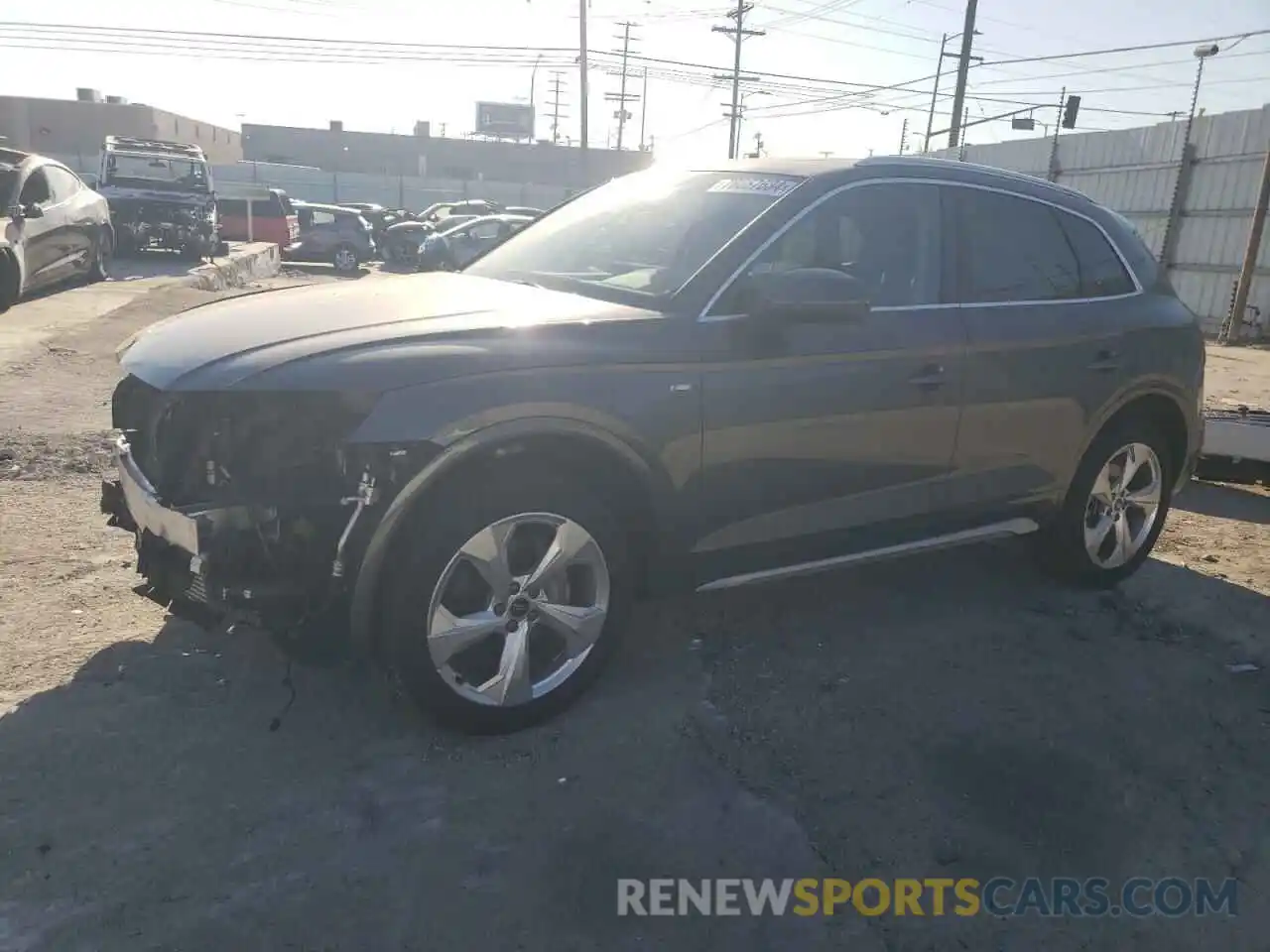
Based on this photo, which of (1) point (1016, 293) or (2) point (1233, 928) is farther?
(1) point (1016, 293)

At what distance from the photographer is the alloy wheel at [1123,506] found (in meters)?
4.55

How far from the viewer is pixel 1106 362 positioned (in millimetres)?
4297

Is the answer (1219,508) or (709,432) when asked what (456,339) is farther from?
(1219,508)

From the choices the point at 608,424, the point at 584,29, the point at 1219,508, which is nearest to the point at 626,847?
the point at 608,424

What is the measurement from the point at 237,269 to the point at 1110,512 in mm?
16697

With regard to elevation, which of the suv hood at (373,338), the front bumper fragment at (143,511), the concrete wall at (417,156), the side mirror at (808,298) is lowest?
the front bumper fragment at (143,511)

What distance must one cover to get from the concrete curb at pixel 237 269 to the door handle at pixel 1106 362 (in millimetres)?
13566

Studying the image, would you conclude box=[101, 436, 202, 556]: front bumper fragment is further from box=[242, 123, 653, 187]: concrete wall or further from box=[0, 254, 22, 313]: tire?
box=[242, 123, 653, 187]: concrete wall

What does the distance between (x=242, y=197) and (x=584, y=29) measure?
25059 millimetres

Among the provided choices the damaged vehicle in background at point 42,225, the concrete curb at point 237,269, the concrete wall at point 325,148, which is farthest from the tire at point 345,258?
the concrete wall at point 325,148

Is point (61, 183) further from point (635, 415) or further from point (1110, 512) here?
point (1110, 512)

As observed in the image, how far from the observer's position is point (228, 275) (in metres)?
16.9

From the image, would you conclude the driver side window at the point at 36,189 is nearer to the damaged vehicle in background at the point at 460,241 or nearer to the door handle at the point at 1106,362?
the damaged vehicle in background at the point at 460,241

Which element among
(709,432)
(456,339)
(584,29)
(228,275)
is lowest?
(228,275)
